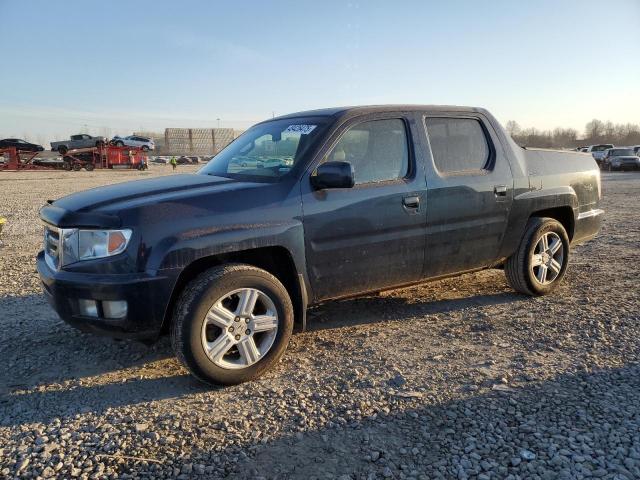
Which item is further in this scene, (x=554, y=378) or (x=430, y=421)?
(x=554, y=378)

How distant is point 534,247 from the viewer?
4.79m

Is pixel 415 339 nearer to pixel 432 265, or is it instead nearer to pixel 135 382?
pixel 432 265

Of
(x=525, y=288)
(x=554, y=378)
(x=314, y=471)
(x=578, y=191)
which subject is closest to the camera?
(x=314, y=471)

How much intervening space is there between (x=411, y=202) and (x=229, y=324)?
1687 mm

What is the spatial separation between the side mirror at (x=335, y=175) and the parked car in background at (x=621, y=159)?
114ft

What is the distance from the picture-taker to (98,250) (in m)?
3.02

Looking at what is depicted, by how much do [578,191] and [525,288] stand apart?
1.27 meters

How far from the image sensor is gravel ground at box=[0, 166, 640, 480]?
7.97 ft

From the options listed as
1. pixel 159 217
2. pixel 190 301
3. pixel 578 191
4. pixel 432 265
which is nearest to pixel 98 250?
pixel 159 217

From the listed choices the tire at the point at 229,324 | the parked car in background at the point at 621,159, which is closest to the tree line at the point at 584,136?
the parked car in background at the point at 621,159

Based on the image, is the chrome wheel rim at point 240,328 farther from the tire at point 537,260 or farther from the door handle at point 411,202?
the tire at point 537,260

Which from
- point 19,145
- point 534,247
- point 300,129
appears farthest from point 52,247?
point 19,145

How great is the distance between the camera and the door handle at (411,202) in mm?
3840

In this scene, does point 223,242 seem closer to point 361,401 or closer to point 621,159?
point 361,401
